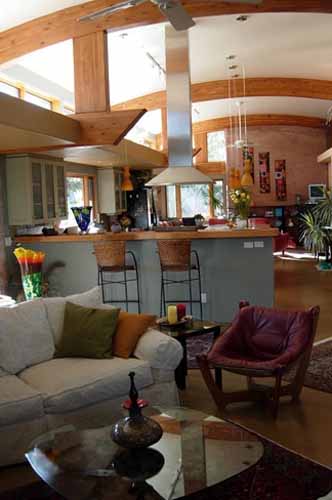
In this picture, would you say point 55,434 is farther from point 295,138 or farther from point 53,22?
point 295,138

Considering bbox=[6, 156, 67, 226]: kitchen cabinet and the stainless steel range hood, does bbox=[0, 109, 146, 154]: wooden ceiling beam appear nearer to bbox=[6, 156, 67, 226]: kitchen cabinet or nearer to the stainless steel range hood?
bbox=[6, 156, 67, 226]: kitchen cabinet

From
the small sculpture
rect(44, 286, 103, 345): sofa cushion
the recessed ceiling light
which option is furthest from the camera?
the recessed ceiling light

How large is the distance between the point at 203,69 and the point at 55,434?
8.00 m

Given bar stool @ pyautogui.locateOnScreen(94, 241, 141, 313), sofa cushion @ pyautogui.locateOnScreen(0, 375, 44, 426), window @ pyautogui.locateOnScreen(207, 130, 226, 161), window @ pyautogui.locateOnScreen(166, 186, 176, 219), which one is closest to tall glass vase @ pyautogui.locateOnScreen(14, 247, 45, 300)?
bar stool @ pyautogui.locateOnScreen(94, 241, 141, 313)

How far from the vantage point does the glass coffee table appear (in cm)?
224

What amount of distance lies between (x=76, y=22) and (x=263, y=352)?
176 inches

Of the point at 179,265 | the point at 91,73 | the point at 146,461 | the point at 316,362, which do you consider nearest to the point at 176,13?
the point at 91,73

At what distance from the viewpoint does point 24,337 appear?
367 centimetres

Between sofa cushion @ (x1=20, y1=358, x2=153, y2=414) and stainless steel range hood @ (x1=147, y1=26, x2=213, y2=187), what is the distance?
3705mm

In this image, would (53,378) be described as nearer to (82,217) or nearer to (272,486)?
(272,486)

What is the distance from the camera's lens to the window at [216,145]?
15994 millimetres

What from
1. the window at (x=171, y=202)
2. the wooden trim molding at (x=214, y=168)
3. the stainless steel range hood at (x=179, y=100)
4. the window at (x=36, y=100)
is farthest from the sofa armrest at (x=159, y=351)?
the wooden trim molding at (x=214, y=168)

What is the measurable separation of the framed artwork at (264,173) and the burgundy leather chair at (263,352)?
1217 cm

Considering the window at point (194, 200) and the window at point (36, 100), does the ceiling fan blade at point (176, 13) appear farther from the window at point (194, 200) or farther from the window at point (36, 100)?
the window at point (194, 200)
